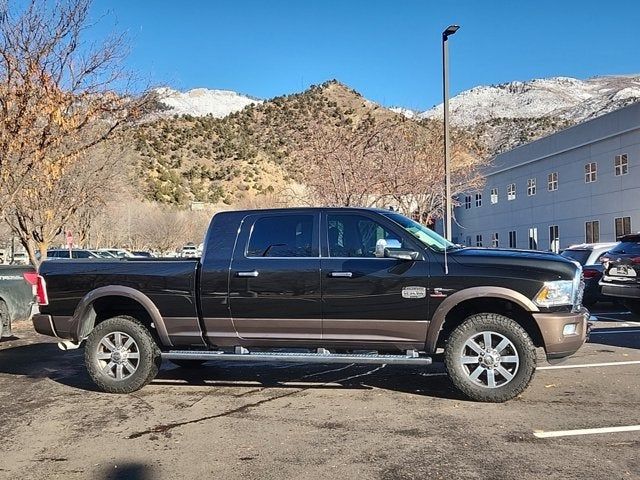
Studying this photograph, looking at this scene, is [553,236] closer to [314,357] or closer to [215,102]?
[314,357]

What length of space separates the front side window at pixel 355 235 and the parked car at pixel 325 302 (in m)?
0.01

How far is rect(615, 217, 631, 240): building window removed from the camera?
28000mm

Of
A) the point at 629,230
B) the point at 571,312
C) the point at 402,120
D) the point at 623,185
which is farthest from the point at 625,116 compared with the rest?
the point at 571,312

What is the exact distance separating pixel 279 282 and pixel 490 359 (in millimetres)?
2349

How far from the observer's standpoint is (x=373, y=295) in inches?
253

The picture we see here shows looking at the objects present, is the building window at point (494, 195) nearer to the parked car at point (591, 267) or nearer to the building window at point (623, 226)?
the building window at point (623, 226)

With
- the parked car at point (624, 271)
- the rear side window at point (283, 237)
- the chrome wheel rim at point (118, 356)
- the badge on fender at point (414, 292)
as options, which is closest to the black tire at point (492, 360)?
the badge on fender at point (414, 292)

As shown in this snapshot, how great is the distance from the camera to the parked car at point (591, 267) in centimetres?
1355

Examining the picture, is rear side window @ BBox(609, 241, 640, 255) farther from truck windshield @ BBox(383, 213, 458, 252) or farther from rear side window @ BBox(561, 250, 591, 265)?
truck windshield @ BBox(383, 213, 458, 252)

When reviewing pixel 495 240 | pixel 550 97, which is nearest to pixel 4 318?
pixel 495 240

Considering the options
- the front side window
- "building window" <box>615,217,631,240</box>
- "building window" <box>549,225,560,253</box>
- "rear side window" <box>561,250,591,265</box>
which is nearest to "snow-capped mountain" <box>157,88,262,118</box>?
"building window" <box>549,225,560,253</box>

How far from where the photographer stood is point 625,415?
5.71m

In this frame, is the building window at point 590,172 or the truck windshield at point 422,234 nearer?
the truck windshield at point 422,234

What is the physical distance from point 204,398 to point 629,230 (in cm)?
2630
